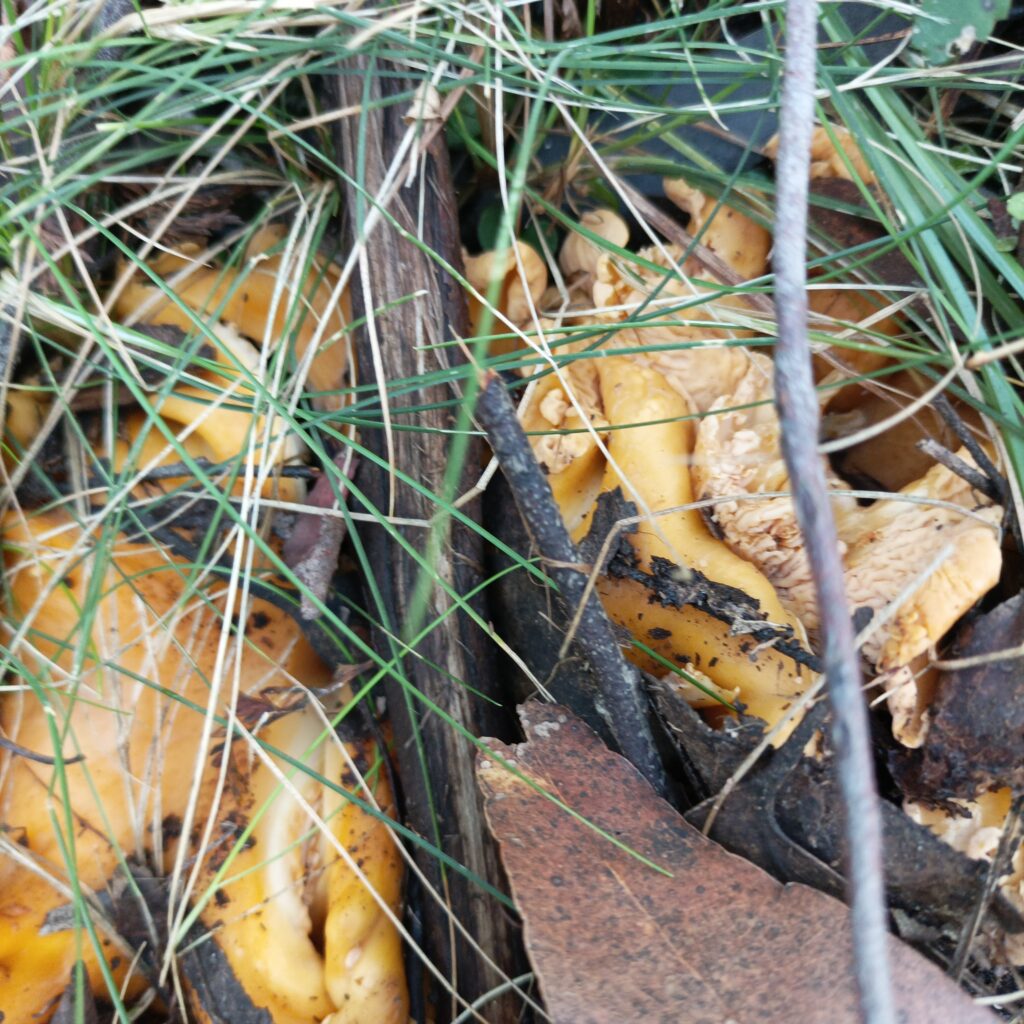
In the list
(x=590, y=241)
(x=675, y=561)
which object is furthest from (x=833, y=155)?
(x=675, y=561)

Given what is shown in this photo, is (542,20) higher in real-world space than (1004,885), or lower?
higher

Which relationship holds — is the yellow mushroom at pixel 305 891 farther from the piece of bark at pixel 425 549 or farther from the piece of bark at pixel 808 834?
the piece of bark at pixel 808 834

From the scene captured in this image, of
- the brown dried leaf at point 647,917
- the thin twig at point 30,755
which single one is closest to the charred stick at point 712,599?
the brown dried leaf at point 647,917

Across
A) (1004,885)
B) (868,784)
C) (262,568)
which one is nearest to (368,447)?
(262,568)

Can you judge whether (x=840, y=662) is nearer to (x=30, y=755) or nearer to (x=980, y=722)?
(x=980, y=722)

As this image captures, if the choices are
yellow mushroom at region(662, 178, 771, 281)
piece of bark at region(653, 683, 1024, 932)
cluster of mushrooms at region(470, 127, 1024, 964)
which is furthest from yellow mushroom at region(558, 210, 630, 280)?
piece of bark at region(653, 683, 1024, 932)

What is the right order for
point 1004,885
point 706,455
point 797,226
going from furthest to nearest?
point 706,455 < point 1004,885 < point 797,226

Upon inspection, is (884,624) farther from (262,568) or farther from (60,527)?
(60,527)
